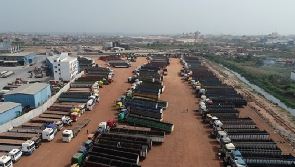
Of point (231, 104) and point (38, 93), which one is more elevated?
point (38, 93)

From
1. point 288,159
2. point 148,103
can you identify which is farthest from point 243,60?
point 288,159

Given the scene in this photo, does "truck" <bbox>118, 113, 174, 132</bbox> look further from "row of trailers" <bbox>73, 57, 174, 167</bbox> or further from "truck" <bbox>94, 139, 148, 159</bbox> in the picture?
"truck" <bbox>94, 139, 148, 159</bbox>

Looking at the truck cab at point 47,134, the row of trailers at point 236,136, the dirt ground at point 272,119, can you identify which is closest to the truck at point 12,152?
the truck cab at point 47,134

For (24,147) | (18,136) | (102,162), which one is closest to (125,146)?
(102,162)

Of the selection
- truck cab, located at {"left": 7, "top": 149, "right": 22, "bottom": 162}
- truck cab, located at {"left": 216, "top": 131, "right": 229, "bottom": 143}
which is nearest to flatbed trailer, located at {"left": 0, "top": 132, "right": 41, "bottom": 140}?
truck cab, located at {"left": 7, "top": 149, "right": 22, "bottom": 162}

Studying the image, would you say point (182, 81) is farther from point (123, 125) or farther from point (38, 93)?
point (38, 93)

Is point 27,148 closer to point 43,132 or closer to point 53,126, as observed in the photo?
point 43,132

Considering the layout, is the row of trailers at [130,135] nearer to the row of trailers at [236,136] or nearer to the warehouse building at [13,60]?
the row of trailers at [236,136]
